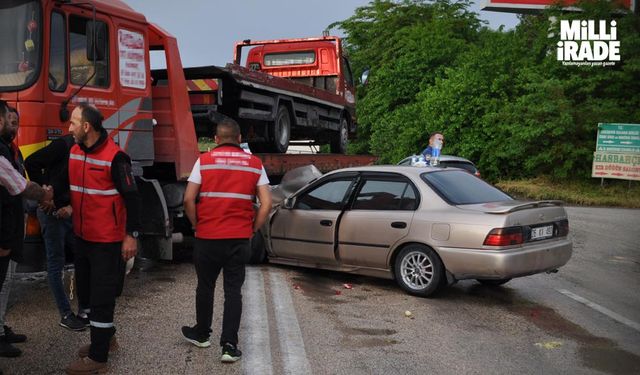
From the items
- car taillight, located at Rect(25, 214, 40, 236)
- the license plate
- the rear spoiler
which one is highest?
the rear spoiler

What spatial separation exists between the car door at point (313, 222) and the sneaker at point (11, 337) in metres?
3.46

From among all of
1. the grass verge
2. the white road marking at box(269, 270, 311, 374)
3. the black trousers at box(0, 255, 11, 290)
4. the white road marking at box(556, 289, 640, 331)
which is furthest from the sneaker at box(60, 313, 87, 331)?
the grass verge

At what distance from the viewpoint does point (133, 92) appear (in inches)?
288

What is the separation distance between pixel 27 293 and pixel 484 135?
19.3 meters

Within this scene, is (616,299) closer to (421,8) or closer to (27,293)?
(27,293)

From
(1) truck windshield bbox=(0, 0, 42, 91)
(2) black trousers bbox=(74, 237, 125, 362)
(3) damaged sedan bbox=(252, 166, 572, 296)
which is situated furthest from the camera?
(3) damaged sedan bbox=(252, 166, 572, 296)

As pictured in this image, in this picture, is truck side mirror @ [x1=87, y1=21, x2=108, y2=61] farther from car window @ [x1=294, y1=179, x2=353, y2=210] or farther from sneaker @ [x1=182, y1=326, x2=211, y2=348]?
sneaker @ [x1=182, y1=326, x2=211, y2=348]

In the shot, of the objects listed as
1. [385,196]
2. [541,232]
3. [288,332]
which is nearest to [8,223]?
[288,332]

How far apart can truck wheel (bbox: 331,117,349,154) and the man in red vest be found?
10787 millimetres

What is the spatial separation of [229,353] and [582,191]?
18515mm

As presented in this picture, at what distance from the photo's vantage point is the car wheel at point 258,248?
335 inches

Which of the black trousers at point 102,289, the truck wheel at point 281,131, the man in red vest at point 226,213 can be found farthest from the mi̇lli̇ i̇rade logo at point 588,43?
the black trousers at point 102,289

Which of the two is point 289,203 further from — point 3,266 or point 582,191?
point 582,191

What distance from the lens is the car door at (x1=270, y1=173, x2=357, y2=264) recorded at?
25.3ft
